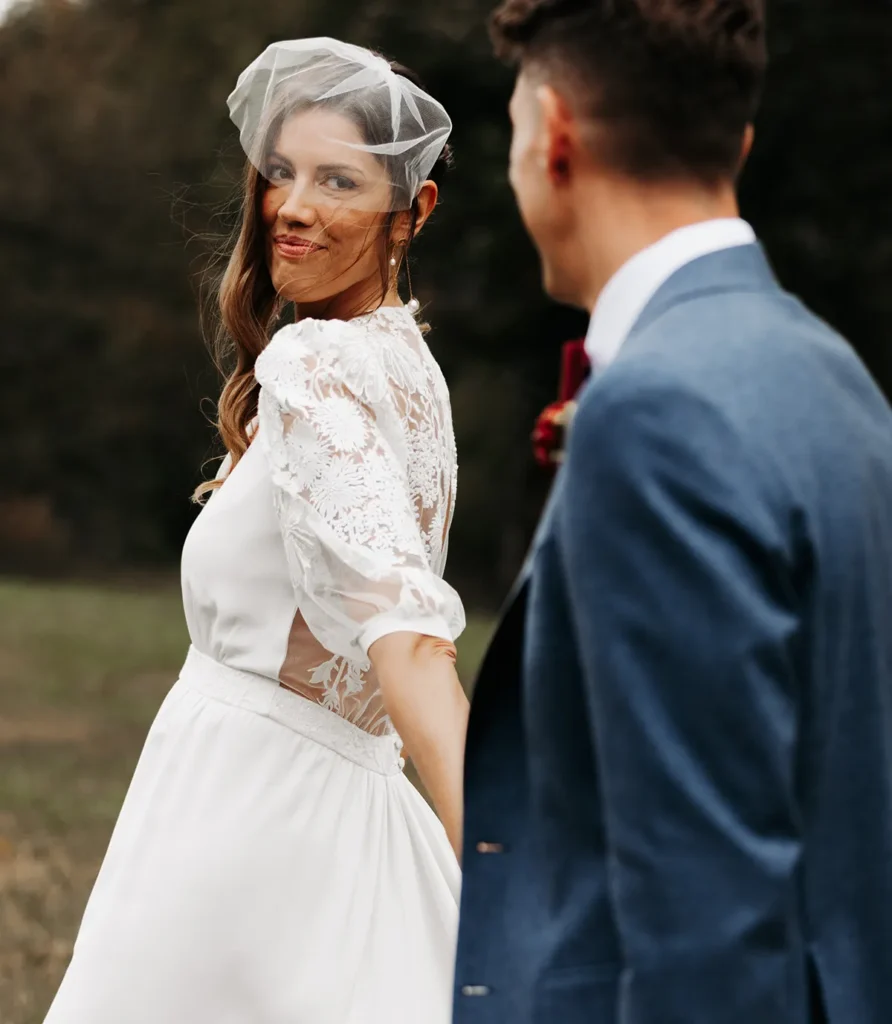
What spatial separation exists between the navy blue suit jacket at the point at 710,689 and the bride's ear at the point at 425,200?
4.58ft

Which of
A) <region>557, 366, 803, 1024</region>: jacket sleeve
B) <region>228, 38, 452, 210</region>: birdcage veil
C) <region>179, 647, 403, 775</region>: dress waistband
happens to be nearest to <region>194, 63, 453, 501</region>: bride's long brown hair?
<region>228, 38, 452, 210</region>: birdcage veil

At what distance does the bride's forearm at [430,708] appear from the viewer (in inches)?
92.9

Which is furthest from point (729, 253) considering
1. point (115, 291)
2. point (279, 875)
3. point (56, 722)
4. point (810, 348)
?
point (115, 291)

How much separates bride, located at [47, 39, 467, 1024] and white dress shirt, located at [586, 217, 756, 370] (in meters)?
0.73

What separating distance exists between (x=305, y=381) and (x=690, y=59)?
1.00m

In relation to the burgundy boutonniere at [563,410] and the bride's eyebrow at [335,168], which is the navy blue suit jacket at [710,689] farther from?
the bride's eyebrow at [335,168]

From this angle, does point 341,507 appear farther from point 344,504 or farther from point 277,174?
point 277,174

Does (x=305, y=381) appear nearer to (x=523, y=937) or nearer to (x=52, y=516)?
(x=523, y=937)

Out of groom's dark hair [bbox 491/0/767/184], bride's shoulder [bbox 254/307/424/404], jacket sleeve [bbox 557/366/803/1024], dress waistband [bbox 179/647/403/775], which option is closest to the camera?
jacket sleeve [bbox 557/366/803/1024]

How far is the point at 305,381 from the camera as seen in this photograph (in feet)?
8.82

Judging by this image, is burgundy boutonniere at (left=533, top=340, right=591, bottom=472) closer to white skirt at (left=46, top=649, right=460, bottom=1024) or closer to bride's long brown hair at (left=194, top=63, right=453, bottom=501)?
white skirt at (left=46, top=649, right=460, bottom=1024)

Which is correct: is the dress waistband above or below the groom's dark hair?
below

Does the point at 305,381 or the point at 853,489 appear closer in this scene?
the point at 853,489

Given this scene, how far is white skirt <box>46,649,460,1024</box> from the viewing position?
2.72m
